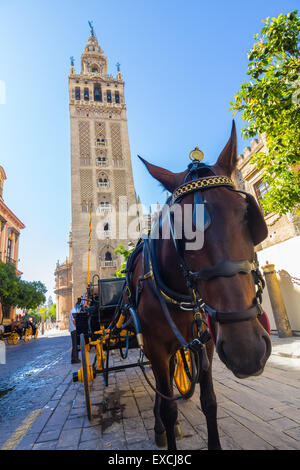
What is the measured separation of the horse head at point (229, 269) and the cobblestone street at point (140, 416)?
1.67 m

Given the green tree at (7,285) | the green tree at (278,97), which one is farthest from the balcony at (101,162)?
the green tree at (278,97)

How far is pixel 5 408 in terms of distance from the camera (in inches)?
151

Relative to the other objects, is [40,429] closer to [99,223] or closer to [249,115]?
[249,115]

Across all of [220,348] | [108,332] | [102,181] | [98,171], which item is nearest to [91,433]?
[108,332]

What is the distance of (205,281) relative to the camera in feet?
3.76

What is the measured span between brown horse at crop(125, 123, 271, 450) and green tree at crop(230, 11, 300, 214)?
4.09 meters

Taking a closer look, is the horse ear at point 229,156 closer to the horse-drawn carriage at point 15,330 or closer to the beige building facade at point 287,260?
the beige building facade at point 287,260

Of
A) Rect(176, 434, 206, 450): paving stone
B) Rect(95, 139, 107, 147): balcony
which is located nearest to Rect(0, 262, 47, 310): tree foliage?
Rect(176, 434, 206, 450): paving stone

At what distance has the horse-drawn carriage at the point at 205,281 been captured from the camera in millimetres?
1026

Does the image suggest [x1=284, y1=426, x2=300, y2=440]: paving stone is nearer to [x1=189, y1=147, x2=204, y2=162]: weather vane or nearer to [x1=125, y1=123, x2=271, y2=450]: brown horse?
[x1=125, y1=123, x2=271, y2=450]: brown horse

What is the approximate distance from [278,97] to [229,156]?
166 inches

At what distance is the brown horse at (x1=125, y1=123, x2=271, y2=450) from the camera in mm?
1016

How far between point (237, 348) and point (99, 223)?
94.1 ft

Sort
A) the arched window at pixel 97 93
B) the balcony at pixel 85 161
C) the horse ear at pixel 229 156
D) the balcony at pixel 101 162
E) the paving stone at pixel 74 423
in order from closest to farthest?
the horse ear at pixel 229 156, the paving stone at pixel 74 423, the balcony at pixel 85 161, the balcony at pixel 101 162, the arched window at pixel 97 93
